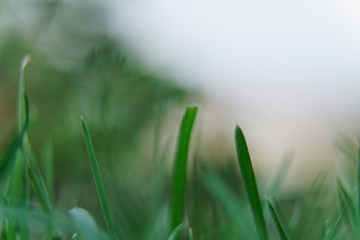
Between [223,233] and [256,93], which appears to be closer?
[223,233]

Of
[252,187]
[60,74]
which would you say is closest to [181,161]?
[252,187]

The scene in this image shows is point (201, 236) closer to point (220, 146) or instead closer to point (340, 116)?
point (220, 146)

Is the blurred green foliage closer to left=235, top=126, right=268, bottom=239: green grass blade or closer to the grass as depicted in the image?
the grass

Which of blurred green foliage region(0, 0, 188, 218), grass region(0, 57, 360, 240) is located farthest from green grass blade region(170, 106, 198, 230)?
blurred green foliage region(0, 0, 188, 218)

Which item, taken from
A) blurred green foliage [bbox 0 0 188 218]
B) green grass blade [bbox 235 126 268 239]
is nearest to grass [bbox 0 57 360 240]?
green grass blade [bbox 235 126 268 239]

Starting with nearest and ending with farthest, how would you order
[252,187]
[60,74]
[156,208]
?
1. [252,187]
2. [156,208]
3. [60,74]

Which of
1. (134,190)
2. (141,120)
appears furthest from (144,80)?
(134,190)

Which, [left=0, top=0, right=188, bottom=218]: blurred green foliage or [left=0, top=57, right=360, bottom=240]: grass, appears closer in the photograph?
[left=0, top=57, right=360, bottom=240]: grass

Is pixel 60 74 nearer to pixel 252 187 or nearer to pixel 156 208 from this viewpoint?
pixel 156 208
